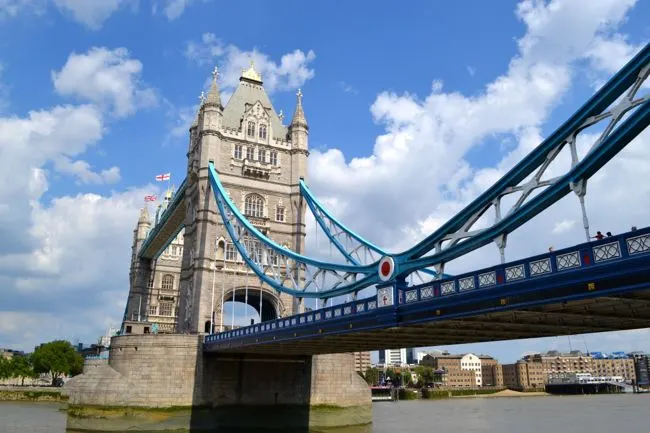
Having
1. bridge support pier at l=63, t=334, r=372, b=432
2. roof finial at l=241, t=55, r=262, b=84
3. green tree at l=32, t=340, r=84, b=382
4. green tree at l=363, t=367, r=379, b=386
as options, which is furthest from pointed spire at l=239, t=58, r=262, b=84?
green tree at l=363, t=367, r=379, b=386

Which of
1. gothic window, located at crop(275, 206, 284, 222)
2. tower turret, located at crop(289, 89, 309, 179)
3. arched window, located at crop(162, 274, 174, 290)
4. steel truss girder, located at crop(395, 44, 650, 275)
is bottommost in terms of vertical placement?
steel truss girder, located at crop(395, 44, 650, 275)

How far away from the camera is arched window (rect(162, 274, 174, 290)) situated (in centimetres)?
6836

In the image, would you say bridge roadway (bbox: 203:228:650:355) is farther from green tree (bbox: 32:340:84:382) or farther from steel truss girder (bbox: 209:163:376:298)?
green tree (bbox: 32:340:84:382)

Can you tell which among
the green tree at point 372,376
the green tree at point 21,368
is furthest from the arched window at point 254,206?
the green tree at point 372,376

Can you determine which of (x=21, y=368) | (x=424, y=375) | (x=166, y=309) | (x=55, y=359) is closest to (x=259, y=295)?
(x=166, y=309)

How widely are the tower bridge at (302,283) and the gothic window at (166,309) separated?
121 mm

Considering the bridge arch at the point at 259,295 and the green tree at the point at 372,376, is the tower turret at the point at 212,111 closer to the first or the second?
the bridge arch at the point at 259,295

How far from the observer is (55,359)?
77.4 m

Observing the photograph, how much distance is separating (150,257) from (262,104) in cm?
2783

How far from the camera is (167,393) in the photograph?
33.0 m

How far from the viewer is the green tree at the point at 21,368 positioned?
79.2 metres

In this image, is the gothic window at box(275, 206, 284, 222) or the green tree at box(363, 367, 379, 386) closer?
the gothic window at box(275, 206, 284, 222)

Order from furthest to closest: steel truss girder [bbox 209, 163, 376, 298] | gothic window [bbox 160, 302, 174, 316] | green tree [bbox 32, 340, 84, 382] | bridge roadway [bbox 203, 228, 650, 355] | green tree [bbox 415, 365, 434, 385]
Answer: green tree [bbox 415, 365, 434, 385]
green tree [bbox 32, 340, 84, 382]
gothic window [bbox 160, 302, 174, 316]
steel truss girder [bbox 209, 163, 376, 298]
bridge roadway [bbox 203, 228, 650, 355]

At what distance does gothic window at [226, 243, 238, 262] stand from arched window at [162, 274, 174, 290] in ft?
93.4
